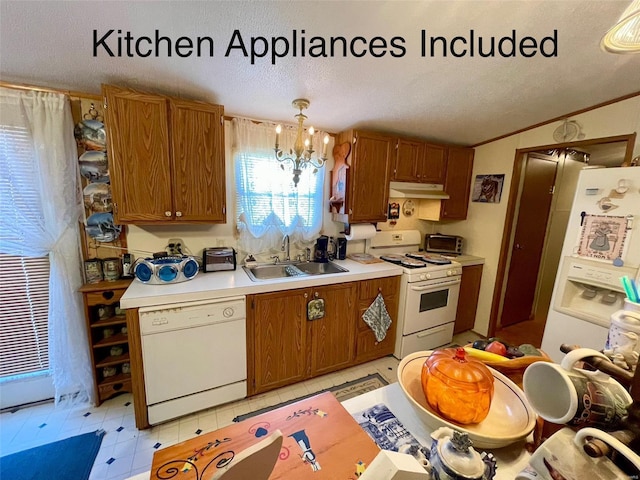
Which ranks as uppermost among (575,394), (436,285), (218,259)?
(575,394)

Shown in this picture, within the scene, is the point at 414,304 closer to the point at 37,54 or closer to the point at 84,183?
the point at 84,183

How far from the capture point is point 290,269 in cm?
240

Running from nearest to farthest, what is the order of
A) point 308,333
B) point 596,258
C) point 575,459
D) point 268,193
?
point 575,459 < point 596,258 < point 308,333 < point 268,193

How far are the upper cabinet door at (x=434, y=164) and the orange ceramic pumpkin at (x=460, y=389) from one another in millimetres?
2437

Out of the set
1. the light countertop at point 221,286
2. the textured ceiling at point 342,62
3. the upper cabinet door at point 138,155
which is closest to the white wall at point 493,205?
the textured ceiling at point 342,62

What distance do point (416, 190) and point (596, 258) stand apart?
58.2 inches

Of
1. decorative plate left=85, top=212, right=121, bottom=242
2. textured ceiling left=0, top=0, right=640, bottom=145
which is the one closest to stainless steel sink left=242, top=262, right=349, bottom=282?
decorative plate left=85, top=212, right=121, bottom=242

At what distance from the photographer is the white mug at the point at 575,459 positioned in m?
0.42

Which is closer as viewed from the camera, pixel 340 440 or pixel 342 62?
Result: pixel 340 440

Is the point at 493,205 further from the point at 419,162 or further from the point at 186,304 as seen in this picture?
the point at 186,304

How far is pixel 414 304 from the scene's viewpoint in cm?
249

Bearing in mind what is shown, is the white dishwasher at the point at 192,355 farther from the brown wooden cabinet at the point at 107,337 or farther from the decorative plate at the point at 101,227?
the decorative plate at the point at 101,227

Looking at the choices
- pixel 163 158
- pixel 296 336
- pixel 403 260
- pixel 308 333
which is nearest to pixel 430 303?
pixel 403 260

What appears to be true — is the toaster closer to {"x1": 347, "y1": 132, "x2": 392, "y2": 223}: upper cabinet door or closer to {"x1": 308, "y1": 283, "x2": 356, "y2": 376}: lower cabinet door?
{"x1": 308, "y1": 283, "x2": 356, "y2": 376}: lower cabinet door
